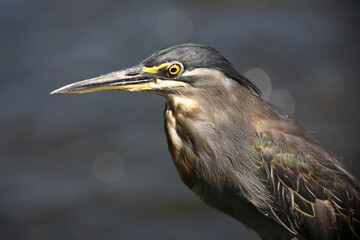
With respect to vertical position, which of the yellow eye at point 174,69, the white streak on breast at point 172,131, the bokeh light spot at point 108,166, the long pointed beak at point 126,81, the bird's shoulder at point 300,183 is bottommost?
the bokeh light spot at point 108,166

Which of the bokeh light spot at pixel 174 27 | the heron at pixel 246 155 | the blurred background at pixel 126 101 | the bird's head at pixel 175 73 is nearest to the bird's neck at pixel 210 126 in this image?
the heron at pixel 246 155

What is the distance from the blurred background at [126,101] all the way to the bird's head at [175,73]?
163 inches

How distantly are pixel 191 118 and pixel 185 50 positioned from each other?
503 millimetres

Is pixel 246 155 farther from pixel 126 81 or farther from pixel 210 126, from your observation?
pixel 126 81

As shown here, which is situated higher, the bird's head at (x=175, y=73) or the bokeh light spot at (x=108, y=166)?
the bird's head at (x=175, y=73)

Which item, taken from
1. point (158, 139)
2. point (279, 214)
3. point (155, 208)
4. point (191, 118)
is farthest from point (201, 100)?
point (158, 139)

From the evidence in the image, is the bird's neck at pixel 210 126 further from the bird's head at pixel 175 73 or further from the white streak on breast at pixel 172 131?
the bird's head at pixel 175 73

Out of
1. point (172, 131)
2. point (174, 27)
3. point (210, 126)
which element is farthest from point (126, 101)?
point (210, 126)

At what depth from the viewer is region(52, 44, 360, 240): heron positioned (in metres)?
4.14

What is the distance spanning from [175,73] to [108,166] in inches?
206

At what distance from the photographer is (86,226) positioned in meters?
8.09

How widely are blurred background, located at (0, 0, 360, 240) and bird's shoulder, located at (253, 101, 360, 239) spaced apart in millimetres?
3557

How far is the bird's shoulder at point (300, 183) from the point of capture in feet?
14.1

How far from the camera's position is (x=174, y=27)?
1061cm
